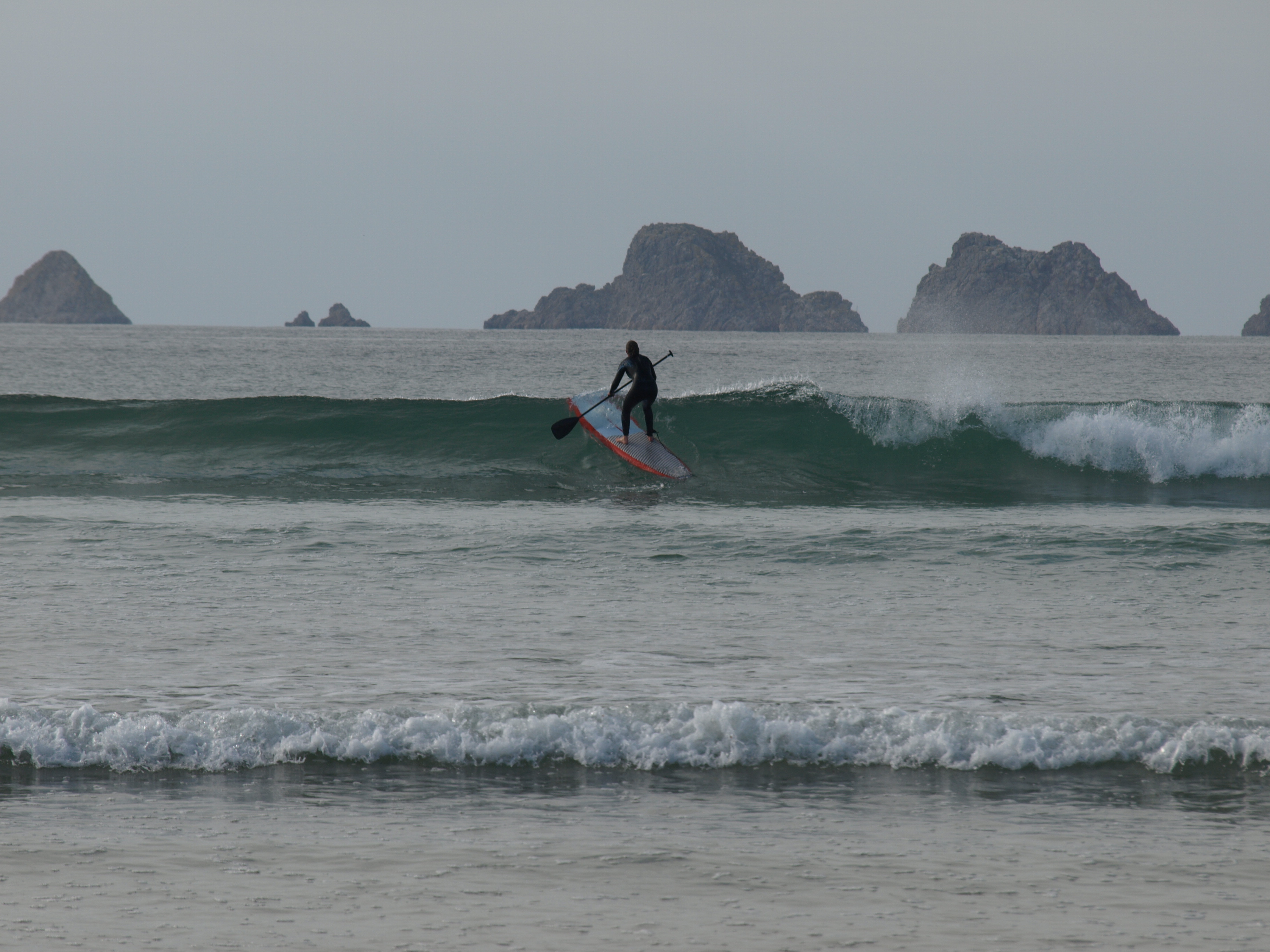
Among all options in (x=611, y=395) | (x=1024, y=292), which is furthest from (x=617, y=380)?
(x=1024, y=292)

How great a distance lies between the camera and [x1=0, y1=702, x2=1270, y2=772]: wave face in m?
4.66

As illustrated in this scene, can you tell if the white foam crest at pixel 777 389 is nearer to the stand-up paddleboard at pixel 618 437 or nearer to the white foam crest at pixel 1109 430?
the white foam crest at pixel 1109 430

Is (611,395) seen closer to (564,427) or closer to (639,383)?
(639,383)

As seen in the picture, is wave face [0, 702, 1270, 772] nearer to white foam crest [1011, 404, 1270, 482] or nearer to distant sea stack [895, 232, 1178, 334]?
white foam crest [1011, 404, 1270, 482]

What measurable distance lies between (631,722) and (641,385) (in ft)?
35.3

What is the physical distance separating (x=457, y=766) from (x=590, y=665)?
143cm

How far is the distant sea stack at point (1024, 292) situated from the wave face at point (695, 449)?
538 ft

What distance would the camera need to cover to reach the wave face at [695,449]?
15320mm

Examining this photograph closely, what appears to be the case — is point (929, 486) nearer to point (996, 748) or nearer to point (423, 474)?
point (423, 474)

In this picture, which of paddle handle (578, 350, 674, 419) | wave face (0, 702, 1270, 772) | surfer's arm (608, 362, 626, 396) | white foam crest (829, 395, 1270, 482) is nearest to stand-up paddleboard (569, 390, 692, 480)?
paddle handle (578, 350, 674, 419)

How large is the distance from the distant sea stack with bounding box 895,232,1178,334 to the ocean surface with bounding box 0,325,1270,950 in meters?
172

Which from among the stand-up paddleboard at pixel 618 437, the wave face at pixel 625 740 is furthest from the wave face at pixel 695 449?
the wave face at pixel 625 740

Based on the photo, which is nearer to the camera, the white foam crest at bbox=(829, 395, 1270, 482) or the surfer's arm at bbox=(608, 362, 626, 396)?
the surfer's arm at bbox=(608, 362, 626, 396)

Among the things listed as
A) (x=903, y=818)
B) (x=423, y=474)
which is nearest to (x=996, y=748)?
(x=903, y=818)
